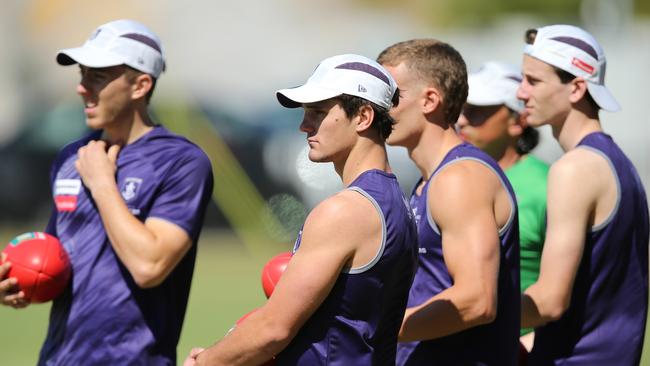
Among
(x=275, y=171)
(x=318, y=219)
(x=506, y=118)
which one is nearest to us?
(x=318, y=219)

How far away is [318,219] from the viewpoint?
374cm

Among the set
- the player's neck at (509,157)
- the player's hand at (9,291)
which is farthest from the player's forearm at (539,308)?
the player's hand at (9,291)

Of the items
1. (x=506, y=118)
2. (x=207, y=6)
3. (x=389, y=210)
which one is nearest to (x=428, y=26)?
(x=207, y=6)

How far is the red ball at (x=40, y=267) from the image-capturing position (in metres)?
5.02

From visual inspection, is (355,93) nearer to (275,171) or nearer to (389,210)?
(389,210)

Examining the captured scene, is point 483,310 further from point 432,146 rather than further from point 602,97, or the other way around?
point 602,97

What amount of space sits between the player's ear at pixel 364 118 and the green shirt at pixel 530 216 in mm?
1910

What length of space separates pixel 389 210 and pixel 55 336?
2057 millimetres

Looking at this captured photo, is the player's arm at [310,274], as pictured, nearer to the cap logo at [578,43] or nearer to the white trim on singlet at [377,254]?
the white trim on singlet at [377,254]

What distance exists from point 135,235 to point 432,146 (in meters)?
1.39

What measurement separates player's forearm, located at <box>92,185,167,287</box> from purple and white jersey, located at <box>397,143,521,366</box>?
117 centimetres

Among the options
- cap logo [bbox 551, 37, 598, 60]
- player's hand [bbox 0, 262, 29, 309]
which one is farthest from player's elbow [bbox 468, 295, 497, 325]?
player's hand [bbox 0, 262, 29, 309]

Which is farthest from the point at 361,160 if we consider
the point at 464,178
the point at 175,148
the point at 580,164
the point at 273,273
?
the point at 175,148

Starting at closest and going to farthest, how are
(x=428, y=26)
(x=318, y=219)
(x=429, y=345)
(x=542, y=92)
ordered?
(x=318, y=219)
(x=429, y=345)
(x=542, y=92)
(x=428, y=26)
